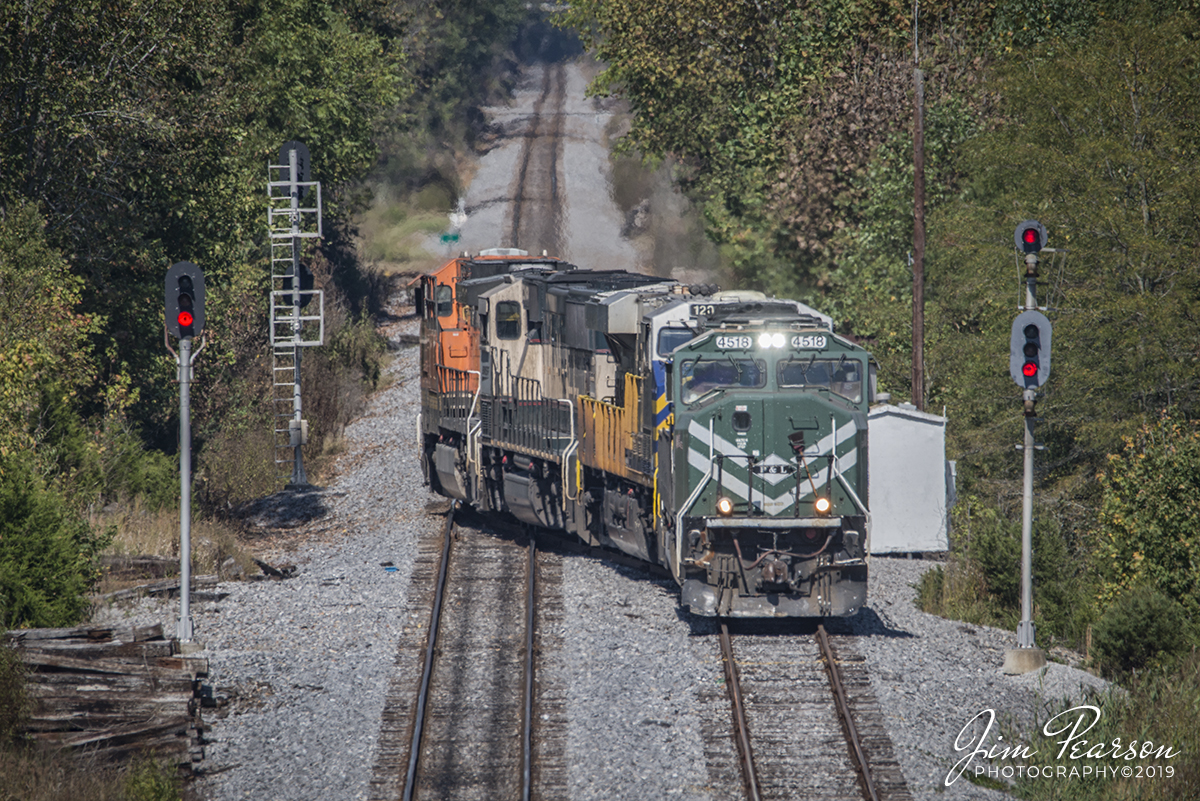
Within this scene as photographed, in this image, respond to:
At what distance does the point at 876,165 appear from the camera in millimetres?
33250

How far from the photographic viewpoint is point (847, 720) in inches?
504

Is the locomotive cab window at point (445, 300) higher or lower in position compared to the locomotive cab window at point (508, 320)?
higher

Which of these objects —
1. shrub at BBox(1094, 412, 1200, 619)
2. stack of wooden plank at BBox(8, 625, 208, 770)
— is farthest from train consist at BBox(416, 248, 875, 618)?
stack of wooden plank at BBox(8, 625, 208, 770)

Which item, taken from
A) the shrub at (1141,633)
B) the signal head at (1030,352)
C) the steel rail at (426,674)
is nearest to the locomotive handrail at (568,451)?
the steel rail at (426,674)

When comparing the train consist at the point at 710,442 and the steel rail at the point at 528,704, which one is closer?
the steel rail at the point at 528,704

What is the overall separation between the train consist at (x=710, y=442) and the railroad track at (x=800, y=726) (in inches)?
28.8

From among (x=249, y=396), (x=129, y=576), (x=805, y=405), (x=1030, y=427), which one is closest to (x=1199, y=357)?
(x=1030, y=427)

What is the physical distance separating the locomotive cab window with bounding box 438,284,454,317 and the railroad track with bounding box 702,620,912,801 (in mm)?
11643

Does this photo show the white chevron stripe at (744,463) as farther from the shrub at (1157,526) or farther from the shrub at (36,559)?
the shrub at (36,559)

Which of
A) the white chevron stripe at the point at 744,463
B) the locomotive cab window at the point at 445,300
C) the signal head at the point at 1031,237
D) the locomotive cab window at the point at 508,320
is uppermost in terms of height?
the signal head at the point at 1031,237

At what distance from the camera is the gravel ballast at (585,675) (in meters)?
11.9

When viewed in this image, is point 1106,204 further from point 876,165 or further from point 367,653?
point 367,653

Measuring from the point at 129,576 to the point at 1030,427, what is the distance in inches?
481

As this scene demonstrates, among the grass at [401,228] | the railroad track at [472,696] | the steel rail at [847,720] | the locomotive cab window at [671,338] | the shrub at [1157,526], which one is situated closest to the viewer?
the steel rail at [847,720]
